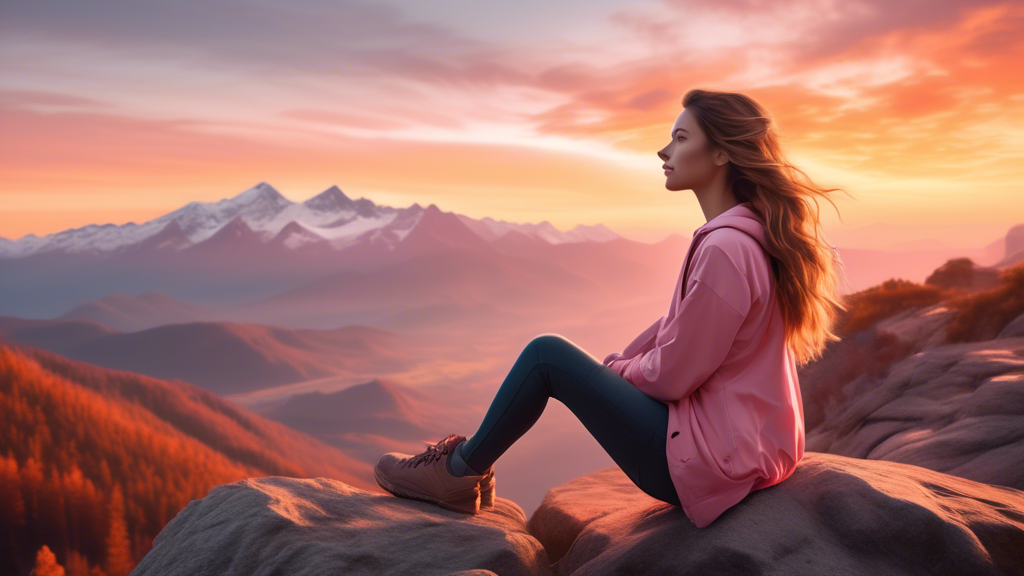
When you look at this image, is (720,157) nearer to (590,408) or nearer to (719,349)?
(719,349)

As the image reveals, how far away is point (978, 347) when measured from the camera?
7.61 m

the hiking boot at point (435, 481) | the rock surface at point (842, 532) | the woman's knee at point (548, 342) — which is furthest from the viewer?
the hiking boot at point (435, 481)

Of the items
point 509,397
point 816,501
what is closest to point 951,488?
point 816,501

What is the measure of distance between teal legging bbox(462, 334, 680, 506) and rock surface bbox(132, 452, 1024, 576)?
1.40ft

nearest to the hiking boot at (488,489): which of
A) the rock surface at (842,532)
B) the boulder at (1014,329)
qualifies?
the rock surface at (842,532)

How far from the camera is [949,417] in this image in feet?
19.3

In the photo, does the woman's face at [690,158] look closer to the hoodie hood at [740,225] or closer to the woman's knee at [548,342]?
the hoodie hood at [740,225]

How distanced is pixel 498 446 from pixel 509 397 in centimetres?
42

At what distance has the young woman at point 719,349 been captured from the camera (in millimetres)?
2877

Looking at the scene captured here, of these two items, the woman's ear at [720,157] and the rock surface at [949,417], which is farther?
the rock surface at [949,417]

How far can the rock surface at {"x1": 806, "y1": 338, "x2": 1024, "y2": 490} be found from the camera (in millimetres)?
4730

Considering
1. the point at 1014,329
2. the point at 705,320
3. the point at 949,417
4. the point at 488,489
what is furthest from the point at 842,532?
the point at 1014,329

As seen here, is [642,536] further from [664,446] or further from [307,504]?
[307,504]

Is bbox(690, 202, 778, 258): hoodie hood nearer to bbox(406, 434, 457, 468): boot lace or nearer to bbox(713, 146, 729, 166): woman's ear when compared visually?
bbox(713, 146, 729, 166): woman's ear
